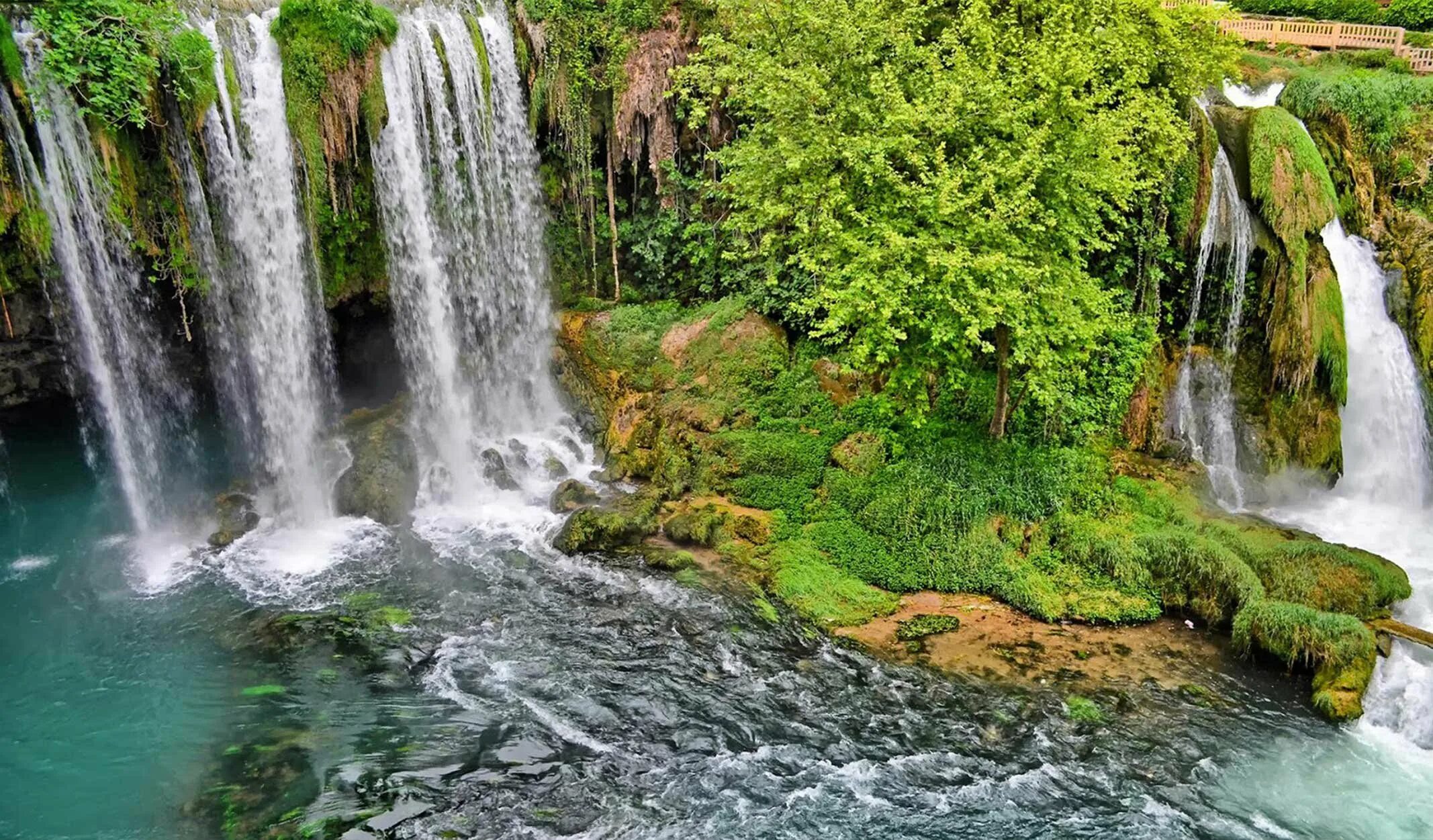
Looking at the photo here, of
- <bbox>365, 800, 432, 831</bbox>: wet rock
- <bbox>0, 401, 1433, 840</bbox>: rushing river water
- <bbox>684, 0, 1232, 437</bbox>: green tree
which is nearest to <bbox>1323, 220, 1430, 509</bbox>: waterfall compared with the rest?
<bbox>684, 0, 1232, 437</bbox>: green tree

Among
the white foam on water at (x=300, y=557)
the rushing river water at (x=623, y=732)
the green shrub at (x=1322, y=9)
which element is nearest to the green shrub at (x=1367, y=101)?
the green shrub at (x=1322, y=9)

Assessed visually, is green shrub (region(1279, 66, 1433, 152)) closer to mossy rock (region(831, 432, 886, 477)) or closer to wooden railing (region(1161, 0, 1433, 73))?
wooden railing (region(1161, 0, 1433, 73))

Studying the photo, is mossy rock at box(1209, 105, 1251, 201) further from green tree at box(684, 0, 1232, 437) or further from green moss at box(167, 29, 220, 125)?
green moss at box(167, 29, 220, 125)

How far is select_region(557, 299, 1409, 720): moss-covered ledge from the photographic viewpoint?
13.1m

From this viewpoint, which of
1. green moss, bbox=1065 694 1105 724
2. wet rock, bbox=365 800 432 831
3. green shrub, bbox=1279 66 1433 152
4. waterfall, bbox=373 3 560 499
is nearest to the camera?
wet rock, bbox=365 800 432 831

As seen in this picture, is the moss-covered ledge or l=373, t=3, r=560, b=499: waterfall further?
l=373, t=3, r=560, b=499: waterfall

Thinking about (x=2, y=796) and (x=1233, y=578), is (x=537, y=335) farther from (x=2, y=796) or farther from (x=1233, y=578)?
(x=1233, y=578)

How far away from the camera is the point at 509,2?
64.5ft

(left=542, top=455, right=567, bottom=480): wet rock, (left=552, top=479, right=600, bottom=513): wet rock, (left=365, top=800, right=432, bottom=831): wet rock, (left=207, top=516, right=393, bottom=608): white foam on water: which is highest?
(left=542, top=455, right=567, bottom=480): wet rock

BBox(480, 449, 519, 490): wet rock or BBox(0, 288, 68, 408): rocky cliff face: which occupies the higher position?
BBox(0, 288, 68, 408): rocky cliff face

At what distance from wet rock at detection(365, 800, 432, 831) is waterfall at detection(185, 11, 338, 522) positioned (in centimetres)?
825

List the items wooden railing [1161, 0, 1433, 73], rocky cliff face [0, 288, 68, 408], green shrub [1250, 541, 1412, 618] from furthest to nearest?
wooden railing [1161, 0, 1433, 73] < rocky cliff face [0, 288, 68, 408] < green shrub [1250, 541, 1412, 618]

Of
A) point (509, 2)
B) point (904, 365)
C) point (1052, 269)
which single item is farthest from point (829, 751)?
point (509, 2)

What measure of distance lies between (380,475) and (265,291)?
3912 millimetres
